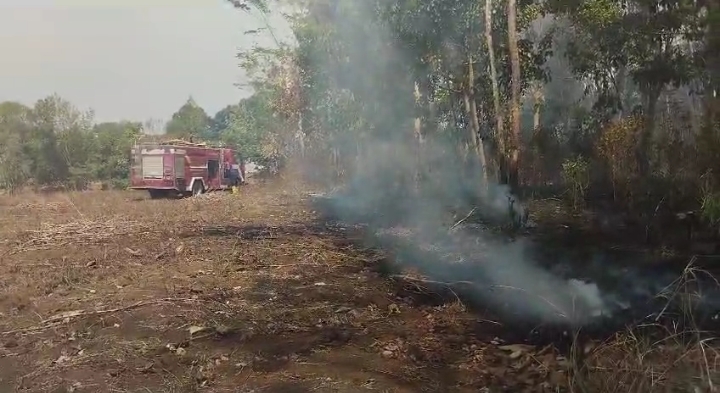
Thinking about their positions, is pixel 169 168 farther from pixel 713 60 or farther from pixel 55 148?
pixel 713 60

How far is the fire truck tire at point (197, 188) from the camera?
65.7ft

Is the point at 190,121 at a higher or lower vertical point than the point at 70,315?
higher

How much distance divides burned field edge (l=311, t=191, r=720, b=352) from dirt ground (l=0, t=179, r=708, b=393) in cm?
14

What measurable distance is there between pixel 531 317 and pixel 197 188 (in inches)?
664

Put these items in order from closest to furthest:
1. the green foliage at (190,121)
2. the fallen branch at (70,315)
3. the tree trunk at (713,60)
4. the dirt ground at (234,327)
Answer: the dirt ground at (234,327) → the fallen branch at (70,315) → the tree trunk at (713,60) → the green foliage at (190,121)

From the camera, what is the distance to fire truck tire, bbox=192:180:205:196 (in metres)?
20.0

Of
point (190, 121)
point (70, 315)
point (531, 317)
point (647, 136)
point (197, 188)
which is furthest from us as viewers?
point (190, 121)

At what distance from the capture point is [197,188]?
800 inches

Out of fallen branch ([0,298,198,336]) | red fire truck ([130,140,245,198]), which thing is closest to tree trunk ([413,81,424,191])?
red fire truck ([130,140,245,198])

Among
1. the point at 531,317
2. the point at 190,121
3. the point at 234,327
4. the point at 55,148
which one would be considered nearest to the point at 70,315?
the point at 234,327

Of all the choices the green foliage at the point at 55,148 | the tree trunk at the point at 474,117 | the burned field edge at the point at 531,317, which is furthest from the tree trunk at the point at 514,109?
the green foliage at the point at 55,148

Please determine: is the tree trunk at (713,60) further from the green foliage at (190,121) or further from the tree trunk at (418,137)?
Answer: the green foliage at (190,121)

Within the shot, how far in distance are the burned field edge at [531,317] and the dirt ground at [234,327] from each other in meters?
0.14

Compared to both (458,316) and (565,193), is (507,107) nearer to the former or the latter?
(565,193)
